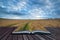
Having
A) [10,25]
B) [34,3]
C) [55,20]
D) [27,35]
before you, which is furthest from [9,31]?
[55,20]

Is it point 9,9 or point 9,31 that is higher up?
point 9,9

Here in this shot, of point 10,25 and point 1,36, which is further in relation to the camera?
point 10,25

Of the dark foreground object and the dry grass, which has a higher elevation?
the dry grass

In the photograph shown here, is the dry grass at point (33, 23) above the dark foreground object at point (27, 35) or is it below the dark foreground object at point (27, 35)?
above

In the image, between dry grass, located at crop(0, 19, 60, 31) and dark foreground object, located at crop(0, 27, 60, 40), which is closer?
dark foreground object, located at crop(0, 27, 60, 40)

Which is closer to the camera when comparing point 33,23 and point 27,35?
point 27,35

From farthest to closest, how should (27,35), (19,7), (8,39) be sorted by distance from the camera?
(19,7), (27,35), (8,39)

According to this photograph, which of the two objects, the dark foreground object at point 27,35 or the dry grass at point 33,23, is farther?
the dry grass at point 33,23

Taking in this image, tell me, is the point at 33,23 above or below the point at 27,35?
above

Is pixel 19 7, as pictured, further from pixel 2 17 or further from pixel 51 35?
pixel 51 35

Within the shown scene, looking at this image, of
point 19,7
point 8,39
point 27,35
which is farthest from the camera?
point 19,7

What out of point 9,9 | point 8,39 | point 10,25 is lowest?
point 8,39
